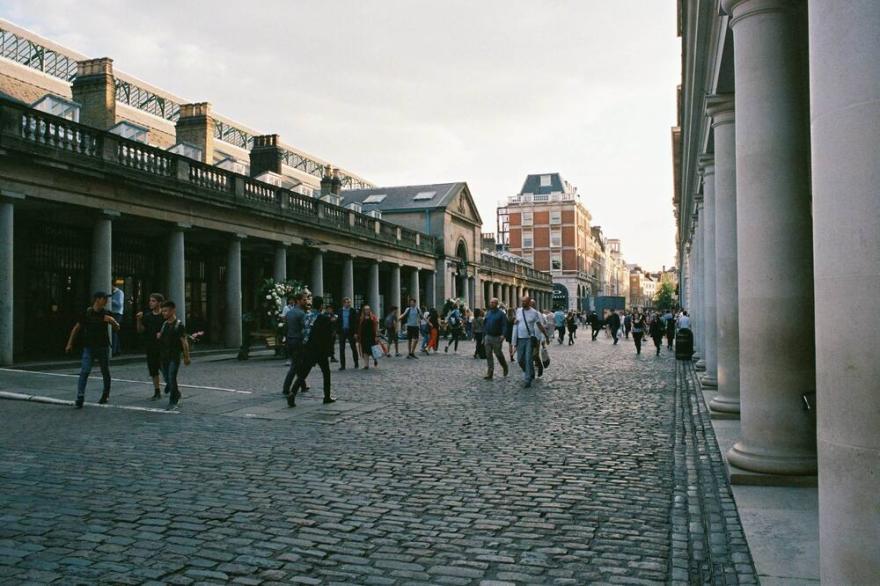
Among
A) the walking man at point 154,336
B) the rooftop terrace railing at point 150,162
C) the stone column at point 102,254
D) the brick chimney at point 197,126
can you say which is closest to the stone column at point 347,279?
the rooftop terrace railing at point 150,162

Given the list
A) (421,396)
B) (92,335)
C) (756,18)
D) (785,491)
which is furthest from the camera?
(421,396)

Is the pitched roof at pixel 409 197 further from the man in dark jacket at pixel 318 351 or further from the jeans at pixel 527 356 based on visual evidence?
the man in dark jacket at pixel 318 351

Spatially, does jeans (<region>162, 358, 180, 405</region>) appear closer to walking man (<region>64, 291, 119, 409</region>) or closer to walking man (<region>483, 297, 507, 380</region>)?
walking man (<region>64, 291, 119, 409</region>)

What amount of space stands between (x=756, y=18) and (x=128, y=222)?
65.9 ft

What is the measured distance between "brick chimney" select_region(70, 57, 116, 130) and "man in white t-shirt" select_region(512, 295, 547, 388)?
A: 17.8 meters

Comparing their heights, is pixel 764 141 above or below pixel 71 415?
above

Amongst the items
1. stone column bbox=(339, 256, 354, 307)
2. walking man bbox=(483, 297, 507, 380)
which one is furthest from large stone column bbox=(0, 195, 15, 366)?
stone column bbox=(339, 256, 354, 307)

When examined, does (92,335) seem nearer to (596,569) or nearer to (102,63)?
(596,569)

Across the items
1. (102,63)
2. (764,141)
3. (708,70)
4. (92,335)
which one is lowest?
(92,335)

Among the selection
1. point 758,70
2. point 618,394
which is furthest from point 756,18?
point 618,394

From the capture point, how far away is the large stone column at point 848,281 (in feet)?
9.02

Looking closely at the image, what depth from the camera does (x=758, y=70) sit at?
5.63m

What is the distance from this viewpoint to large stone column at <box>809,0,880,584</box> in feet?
9.02

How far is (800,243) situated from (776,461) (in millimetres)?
1698
